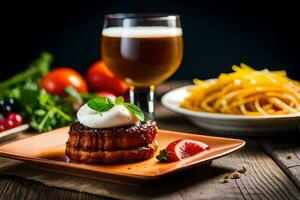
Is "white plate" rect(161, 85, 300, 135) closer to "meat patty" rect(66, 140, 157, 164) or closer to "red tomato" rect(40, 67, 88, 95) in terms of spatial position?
"meat patty" rect(66, 140, 157, 164)

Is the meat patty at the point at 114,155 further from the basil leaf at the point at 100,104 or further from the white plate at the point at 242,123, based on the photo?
the white plate at the point at 242,123

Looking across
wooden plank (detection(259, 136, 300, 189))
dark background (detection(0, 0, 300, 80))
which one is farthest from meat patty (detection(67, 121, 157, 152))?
dark background (detection(0, 0, 300, 80))

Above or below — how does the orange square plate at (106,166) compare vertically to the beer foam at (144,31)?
below

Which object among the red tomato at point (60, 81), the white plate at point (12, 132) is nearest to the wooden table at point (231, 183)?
the white plate at point (12, 132)

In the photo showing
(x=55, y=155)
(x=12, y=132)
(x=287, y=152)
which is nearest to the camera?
(x=55, y=155)

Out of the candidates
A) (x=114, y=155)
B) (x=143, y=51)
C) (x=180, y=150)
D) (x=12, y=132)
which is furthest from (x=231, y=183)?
(x=12, y=132)

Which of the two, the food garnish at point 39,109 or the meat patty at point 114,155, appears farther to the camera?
the food garnish at point 39,109

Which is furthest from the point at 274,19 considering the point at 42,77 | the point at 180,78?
the point at 42,77

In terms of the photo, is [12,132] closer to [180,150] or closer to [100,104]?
[100,104]
